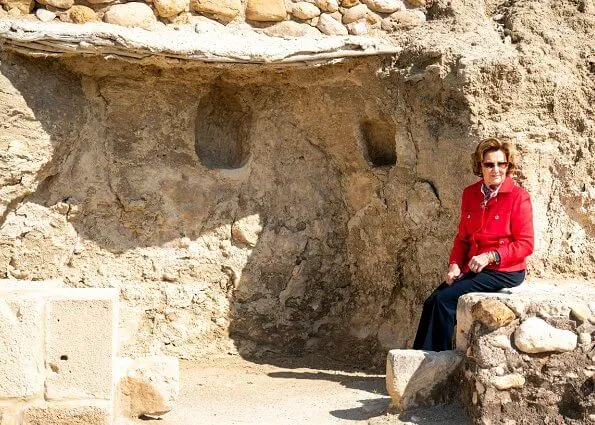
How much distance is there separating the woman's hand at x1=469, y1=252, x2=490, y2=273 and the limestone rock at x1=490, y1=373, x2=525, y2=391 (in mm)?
676

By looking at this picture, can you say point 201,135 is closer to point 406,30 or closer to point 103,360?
point 406,30

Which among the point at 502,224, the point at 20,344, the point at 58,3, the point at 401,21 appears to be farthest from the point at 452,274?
the point at 58,3

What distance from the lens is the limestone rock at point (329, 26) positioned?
654 cm

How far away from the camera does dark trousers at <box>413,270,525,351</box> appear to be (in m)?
5.49

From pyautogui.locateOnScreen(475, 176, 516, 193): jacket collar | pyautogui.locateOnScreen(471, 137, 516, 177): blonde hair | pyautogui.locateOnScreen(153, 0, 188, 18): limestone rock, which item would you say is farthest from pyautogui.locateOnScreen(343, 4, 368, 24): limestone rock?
pyautogui.locateOnScreen(475, 176, 516, 193): jacket collar

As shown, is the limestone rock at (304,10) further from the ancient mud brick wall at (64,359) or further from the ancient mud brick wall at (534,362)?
the ancient mud brick wall at (64,359)

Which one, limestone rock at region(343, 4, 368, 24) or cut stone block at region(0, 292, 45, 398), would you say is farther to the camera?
limestone rock at region(343, 4, 368, 24)

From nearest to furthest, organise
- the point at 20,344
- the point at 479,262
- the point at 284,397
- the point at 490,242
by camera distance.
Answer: the point at 20,344
the point at 479,262
the point at 490,242
the point at 284,397

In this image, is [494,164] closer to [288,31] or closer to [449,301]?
[449,301]

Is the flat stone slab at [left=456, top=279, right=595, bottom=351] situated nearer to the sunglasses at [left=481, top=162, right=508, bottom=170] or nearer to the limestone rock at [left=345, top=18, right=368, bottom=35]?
the sunglasses at [left=481, top=162, right=508, bottom=170]

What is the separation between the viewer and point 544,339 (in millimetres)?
4996

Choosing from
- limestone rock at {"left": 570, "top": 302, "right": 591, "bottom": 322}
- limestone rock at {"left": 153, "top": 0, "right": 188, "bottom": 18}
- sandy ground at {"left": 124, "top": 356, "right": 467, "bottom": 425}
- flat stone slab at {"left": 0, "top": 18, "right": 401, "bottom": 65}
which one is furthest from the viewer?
limestone rock at {"left": 153, "top": 0, "right": 188, "bottom": 18}

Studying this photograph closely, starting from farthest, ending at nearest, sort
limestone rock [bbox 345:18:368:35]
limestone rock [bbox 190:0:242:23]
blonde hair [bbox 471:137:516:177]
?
limestone rock [bbox 345:18:368:35]
limestone rock [bbox 190:0:242:23]
blonde hair [bbox 471:137:516:177]

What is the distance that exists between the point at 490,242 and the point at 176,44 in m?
2.21
